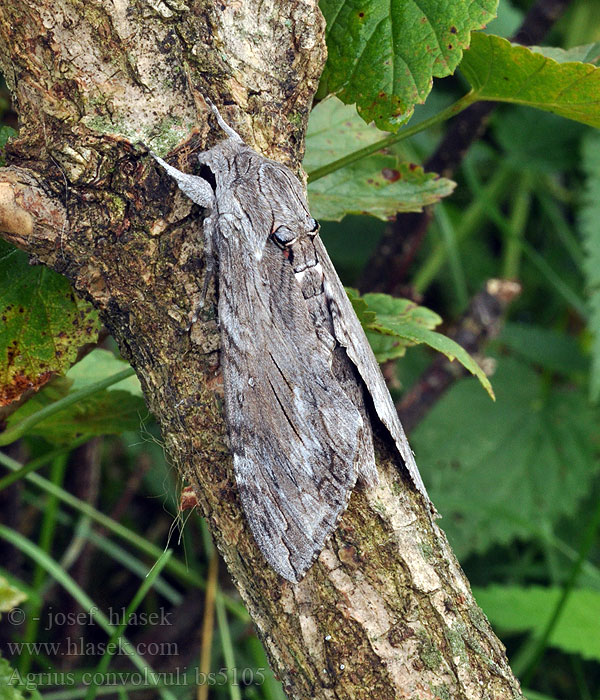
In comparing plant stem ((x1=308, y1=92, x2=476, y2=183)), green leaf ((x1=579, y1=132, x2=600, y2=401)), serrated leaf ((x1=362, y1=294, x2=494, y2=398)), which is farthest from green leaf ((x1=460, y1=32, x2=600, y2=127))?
green leaf ((x1=579, y1=132, x2=600, y2=401))

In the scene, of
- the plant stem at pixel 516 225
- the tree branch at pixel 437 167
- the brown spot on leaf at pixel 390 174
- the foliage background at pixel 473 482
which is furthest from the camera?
the plant stem at pixel 516 225

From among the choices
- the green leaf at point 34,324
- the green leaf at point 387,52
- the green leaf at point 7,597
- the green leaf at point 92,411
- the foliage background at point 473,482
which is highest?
the green leaf at point 387,52

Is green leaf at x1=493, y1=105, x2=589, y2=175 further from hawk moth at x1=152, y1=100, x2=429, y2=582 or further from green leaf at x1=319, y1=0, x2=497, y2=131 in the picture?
Result: hawk moth at x1=152, y1=100, x2=429, y2=582

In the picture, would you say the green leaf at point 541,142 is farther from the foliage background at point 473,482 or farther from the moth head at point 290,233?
the moth head at point 290,233

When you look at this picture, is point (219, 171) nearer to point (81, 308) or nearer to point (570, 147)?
point (81, 308)

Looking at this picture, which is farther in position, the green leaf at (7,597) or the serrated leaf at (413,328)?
the serrated leaf at (413,328)

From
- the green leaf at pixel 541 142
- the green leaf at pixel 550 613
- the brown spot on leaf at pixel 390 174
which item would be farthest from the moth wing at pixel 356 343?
the green leaf at pixel 541 142

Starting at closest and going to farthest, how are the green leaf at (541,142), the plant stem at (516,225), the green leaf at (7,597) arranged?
the green leaf at (7,597), the green leaf at (541,142), the plant stem at (516,225)
